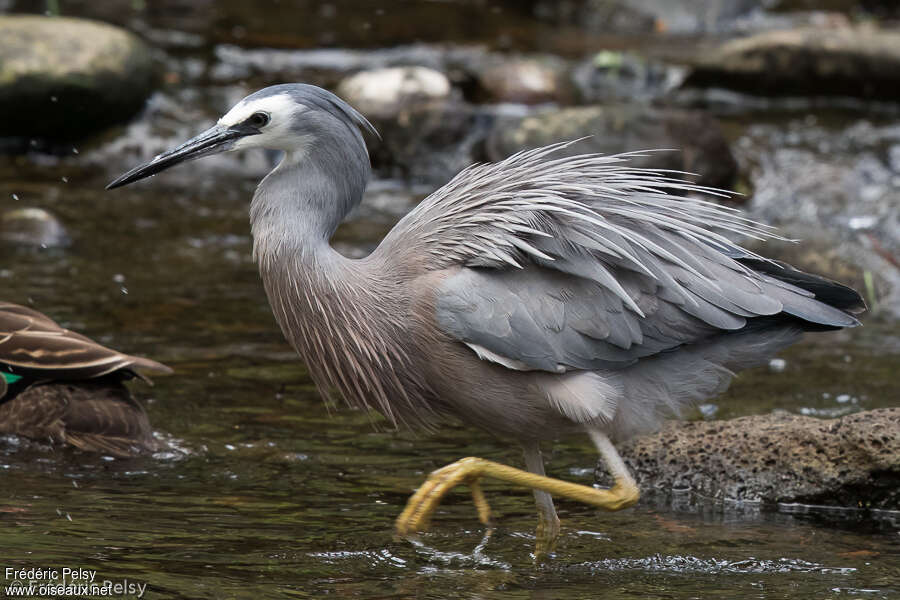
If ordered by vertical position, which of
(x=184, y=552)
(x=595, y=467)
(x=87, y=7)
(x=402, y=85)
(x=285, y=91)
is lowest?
(x=184, y=552)

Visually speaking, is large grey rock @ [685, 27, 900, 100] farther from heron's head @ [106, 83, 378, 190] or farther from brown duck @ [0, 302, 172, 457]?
heron's head @ [106, 83, 378, 190]

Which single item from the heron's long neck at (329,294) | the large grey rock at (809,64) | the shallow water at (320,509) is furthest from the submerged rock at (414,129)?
the heron's long neck at (329,294)

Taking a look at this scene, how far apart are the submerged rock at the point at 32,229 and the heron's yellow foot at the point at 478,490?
5.91 meters

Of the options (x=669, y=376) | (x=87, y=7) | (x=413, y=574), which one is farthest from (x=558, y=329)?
(x=87, y=7)

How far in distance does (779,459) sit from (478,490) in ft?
5.22

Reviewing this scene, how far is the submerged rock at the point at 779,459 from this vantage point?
19.1 feet

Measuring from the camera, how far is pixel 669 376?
18.2 feet

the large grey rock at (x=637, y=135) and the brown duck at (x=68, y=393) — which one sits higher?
the large grey rock at (x=637, y=135)

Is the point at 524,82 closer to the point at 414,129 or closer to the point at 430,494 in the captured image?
the point at 414,129

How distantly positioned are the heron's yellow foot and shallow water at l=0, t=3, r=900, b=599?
0.55ft

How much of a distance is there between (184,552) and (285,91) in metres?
1.95

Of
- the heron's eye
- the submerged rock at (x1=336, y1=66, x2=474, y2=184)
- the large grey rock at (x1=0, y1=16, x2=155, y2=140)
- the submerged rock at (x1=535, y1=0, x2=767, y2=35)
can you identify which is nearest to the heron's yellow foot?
the heron's eye

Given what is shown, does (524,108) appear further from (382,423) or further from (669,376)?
(669,376)

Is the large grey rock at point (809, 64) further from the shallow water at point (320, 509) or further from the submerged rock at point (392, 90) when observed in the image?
the shallow water at point (320, 509)
